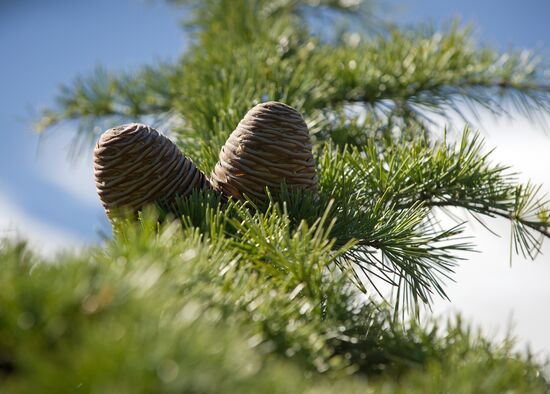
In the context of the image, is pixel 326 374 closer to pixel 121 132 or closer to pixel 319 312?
pixel 319 312

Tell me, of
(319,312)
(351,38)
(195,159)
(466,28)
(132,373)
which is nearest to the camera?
(132,373)

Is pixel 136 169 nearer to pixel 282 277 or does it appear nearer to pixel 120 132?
pixel 120 132

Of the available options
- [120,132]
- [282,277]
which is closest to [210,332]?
[282,277]

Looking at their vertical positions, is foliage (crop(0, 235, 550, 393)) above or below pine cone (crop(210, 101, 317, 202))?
below

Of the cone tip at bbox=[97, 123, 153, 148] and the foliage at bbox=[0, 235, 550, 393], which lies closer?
the foliage at bbox=[0, 235, 550, 393]

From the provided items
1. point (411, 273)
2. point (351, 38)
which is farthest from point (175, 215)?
point (351, 38)
